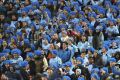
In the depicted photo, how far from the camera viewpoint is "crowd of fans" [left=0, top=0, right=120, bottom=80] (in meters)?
12.1

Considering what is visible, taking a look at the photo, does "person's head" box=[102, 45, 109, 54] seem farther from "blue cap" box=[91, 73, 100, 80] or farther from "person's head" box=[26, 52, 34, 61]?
"person's head" box=[26, 52, 34, 61]

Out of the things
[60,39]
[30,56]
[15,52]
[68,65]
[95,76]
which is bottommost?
[95,76]

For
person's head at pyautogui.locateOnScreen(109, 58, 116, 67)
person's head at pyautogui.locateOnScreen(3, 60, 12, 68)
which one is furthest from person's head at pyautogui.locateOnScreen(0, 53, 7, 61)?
person's head at pyautogui.locateOnScreen(109, 58, 116, 67)

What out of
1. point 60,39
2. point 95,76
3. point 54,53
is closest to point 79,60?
point 54,53

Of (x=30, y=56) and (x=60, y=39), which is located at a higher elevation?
(x=60, y=39)

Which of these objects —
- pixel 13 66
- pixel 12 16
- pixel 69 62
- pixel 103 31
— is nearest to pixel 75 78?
pixel 69 62

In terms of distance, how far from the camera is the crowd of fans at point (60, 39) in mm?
12125

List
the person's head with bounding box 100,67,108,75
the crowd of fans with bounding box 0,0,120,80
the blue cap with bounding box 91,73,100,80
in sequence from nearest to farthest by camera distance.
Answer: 1. the blue cap with bounding box 91,73,100,80
2. the person's head with bounding box 100,67,108,75
3. the crowd of fans with bounding box 0,0,120,80

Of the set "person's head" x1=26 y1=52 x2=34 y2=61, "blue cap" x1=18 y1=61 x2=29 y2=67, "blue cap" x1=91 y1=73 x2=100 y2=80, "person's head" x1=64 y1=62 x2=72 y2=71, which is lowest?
"blue cap" x1=91 y1=73 x2=100 y2=80

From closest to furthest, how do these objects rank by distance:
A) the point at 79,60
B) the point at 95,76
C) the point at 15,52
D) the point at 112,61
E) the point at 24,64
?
1. the point at 95,76
2. the point at 112,61
3. the point at 79,60
4. the point at 24,64
5. the point at 15,52

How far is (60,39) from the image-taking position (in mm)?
13734

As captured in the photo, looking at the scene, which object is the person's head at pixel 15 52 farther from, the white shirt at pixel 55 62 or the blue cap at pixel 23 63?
the white shirt at pixel 55 62

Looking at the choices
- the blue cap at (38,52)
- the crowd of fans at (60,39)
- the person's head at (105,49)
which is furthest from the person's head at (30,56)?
the person's head at (105,49)

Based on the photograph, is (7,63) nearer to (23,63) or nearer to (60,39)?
(23,63)
